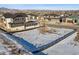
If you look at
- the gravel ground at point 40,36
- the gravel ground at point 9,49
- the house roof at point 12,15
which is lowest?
the gravel ground at point 9,49

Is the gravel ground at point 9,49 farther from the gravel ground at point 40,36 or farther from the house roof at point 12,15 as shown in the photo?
the house roof at point 12,15

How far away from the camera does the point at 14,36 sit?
2016 mm

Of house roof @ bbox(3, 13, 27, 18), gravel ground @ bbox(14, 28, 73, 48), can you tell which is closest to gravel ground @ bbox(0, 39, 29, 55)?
gravel ground @ bbox(14, 28, 73, 48)

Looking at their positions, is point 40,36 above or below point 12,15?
below

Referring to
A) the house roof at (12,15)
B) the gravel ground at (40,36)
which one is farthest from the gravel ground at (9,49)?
the house roof at (12,15)

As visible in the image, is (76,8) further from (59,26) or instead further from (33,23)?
(33,23)

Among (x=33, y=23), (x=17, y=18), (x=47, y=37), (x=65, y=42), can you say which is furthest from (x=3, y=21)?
(x=65, y=42)

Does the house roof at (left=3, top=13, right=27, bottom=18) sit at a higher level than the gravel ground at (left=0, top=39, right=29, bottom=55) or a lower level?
higher

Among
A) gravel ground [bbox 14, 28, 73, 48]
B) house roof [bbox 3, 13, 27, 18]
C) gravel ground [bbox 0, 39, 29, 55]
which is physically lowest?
gravel ground [bbox 0, 39, 29, 55]

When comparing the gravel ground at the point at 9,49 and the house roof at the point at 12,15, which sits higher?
the house roof at the point at 12,15

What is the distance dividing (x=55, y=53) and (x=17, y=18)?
42 cm

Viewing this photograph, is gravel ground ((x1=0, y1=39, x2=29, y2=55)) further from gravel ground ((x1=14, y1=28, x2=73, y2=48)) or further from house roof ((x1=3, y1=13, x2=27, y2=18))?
house roof ((x1=3, y1=13, x2=27, y2=18))

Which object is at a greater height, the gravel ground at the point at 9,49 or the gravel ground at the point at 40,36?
the gravel ground at the point at 40,36

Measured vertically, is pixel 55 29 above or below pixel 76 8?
below
